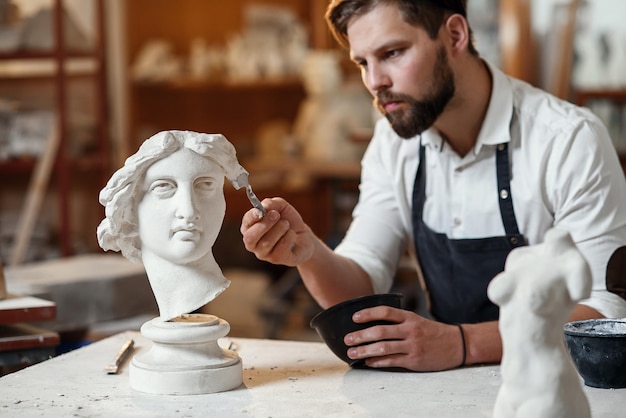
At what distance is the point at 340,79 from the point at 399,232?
2.85m

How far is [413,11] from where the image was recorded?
2215mm

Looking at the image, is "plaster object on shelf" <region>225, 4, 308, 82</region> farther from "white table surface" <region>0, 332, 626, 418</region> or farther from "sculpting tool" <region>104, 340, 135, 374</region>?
"white table surface" <region>0, 332, 626, 418</region>

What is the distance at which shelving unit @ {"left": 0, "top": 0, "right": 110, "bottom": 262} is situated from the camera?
4562mm

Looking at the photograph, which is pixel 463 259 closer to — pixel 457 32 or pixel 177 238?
pixel 457 32

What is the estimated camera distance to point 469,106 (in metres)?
2.32

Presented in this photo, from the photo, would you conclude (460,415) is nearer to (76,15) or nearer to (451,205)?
(451,205)

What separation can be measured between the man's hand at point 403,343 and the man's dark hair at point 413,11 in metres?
0.75

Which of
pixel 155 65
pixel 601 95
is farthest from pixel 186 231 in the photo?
pixel 155 65

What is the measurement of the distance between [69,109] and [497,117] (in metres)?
2.99

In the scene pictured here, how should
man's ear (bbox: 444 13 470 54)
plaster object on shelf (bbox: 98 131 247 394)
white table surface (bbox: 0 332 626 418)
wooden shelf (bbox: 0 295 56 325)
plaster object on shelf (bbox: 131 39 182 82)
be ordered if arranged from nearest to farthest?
1. white table surface (bbox: 0 332 626 418)
2. plaster object on shelf (bbox: 98 131 247 394)
3. wooden shelf (bbox: 0 295 56 325)
4. man's ear (bbox: 444 13 470 54)
5. plaster object on shelf (bbox: 131 39 182 82)

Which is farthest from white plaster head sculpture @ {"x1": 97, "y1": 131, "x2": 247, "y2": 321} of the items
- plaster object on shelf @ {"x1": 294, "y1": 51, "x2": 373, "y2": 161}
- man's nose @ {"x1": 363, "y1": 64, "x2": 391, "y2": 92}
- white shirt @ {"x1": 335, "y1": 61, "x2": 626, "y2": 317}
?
plaster object on shelf @ {"x1": 294, "y1": 51, "x2": 373, "y2": 161}

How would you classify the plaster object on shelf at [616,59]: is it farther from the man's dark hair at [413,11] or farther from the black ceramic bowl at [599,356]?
the black ceramic bowl at [599,356]

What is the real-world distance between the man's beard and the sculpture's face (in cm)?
66

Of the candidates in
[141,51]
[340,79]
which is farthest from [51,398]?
[141,51]
